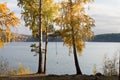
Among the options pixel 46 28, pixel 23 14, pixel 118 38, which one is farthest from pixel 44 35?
pixel 118 38

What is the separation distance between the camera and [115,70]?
110 ft

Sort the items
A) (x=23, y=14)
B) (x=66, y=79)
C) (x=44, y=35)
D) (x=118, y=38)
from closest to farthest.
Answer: (x=66, y=79) < (x=23, y=14) < (x=44, y=35) < (x=118, y=38)

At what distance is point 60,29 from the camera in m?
31.1

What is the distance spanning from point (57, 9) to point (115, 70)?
8231mm

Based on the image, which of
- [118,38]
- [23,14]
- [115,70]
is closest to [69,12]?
[23,14]

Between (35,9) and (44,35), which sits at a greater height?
(35,9)

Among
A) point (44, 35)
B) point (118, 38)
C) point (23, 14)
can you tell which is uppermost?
point (23, 14)

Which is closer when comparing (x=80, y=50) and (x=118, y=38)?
(x=80, y=50)

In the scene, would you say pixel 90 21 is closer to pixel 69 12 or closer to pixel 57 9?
pixel 69 12

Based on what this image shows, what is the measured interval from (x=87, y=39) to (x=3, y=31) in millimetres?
7418

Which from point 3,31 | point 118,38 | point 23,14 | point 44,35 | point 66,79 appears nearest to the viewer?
point 66,79

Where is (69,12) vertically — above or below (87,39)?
above

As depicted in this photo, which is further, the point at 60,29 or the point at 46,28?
the point at 46,28

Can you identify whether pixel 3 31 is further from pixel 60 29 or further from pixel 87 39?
pixel 87 39
